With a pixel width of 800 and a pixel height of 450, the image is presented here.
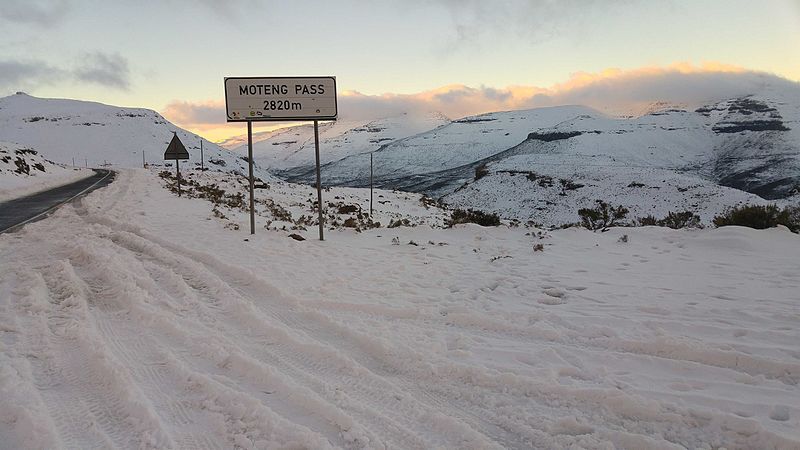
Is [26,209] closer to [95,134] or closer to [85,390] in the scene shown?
[85,390]

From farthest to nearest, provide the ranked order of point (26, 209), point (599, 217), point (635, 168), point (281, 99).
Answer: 1. point (635, 168)
2. point (599, 217)
3. point (26, 209)
4. point (281, 99)

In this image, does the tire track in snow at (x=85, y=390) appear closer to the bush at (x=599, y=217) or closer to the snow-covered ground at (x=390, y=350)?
the snow-covered ground at (x=390, y=350)

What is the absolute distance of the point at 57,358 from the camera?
3945 mm

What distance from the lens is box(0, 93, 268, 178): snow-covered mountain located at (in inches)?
3359

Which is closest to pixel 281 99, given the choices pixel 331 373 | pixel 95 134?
pixel 331 373

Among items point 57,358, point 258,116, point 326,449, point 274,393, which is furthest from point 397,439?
point 258,116

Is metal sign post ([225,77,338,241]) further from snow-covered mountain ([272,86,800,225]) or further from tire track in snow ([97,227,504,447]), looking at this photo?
snow-covered mountain ([272,86,800,225])

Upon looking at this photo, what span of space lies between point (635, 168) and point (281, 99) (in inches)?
2905

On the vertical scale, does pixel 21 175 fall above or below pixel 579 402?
above

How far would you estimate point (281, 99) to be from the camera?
1051cm

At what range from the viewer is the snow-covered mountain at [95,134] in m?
85.3

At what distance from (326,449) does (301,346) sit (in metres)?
1.77

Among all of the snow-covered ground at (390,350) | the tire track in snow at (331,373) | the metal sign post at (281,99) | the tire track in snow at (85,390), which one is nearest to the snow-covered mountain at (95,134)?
the metal sign post at (281,99)

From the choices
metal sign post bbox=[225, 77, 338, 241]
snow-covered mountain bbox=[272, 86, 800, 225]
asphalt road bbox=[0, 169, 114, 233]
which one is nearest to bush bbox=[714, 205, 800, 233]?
metal sign post bbox=[225, 77, 338, 241]
